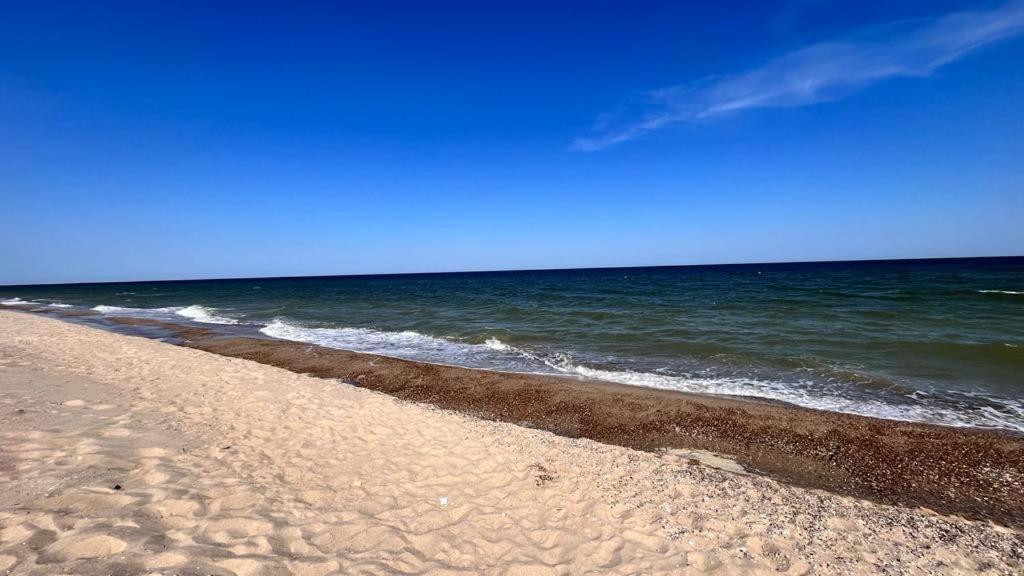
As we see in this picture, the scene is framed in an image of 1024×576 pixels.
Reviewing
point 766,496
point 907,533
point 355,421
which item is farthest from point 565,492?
point 355,421

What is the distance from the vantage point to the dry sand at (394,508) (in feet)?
11.1

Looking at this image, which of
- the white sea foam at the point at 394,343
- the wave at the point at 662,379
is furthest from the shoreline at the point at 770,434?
the white sea foam at the point at 394,343

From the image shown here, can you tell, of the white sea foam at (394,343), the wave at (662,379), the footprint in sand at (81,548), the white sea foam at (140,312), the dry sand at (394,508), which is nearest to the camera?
the footprint in sand at (81,548)

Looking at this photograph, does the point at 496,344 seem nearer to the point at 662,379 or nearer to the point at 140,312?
the point at 662,379

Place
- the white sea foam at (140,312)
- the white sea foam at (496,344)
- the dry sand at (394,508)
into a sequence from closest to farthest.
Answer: the dry sand at (394,508) → the white sea foam at (496,344) → the white sea foam at (140,312)

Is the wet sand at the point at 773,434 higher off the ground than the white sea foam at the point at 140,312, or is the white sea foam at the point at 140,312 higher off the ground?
the white sea foam at the point at 140,312

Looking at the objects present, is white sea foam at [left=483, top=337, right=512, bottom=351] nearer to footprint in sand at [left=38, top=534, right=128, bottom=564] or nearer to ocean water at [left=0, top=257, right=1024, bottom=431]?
ocean water at [left=0, top=257, right=1024, bottom=431]

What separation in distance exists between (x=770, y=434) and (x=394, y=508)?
6162 mm

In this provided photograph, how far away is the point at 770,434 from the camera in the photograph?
693 cm

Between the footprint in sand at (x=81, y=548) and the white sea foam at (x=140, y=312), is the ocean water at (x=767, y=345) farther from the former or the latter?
the footprint in sand at (x=81, y=548)

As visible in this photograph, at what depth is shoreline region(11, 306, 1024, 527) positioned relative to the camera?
17.3 ft

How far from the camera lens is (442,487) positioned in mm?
4965

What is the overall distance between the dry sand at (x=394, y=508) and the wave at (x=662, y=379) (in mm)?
4086

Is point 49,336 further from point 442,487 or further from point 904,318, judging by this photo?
point 904,318
